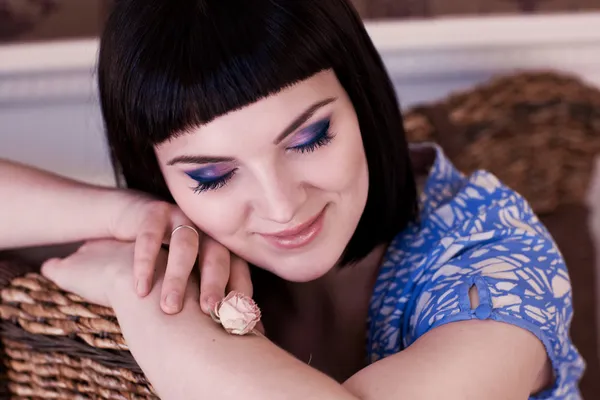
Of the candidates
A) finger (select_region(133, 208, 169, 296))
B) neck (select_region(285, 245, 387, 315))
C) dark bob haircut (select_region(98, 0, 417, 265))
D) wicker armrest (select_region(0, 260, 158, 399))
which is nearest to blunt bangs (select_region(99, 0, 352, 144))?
dark bob haircut (select_region(98, 0, 417, 265))

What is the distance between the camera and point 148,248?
28.5 inches

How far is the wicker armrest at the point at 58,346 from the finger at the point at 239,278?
13 cm

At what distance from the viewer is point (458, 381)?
60 centimetres

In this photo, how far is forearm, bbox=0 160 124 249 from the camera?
0.83 meters

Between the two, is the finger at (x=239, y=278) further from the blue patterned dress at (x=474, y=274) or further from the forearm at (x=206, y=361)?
the blue patterned dress at (x=474, y=274)

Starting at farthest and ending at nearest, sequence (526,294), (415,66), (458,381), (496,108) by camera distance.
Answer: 1. (415,66)
2. (496,108)
3. (526,294)
4. (458,381)

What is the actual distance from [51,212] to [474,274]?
0.52 metres

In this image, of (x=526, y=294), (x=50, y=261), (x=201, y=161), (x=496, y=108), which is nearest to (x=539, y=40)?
(x=496, y=108)

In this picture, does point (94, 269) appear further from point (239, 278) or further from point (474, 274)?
point (474, 274)

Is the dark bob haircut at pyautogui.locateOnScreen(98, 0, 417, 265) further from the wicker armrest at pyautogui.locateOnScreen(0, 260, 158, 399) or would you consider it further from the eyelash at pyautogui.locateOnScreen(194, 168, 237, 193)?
the wicker armrest at pyautogui.locateOnScreen(0, 260, 158, 399)

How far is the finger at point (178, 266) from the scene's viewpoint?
0.66 metres

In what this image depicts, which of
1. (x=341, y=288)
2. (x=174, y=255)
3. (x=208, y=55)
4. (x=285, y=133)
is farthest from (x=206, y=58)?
(x=341, y=288)

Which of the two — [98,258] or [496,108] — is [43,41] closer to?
[98,258]

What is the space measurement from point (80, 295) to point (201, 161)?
215mm
